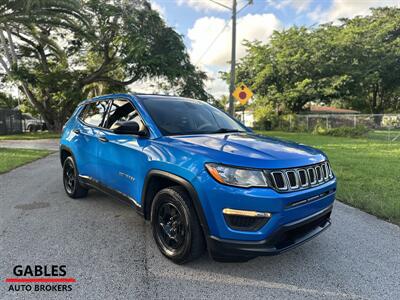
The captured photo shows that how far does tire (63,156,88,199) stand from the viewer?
480cm

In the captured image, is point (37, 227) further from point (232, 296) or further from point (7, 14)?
point (7, 14)

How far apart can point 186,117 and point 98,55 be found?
20.6 m

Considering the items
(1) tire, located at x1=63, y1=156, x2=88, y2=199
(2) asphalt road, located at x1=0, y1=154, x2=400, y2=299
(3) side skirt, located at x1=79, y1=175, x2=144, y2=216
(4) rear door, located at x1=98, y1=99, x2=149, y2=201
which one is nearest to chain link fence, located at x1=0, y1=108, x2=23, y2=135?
(1) tire, located at x1=63, y1=156, x2=88, y2=199

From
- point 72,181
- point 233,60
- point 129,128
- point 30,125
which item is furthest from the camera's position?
point 30,125

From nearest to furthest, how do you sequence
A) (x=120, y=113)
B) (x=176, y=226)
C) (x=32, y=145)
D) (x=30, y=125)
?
(x=176, y=226)
(x=120, y=113)
(x=32, y=145)
(x=30, y=125)

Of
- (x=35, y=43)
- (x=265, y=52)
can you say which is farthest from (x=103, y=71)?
(x=265, y=52)

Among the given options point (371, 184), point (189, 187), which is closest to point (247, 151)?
point (189, 187)

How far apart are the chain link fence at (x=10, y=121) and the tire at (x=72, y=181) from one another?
63.8 ft

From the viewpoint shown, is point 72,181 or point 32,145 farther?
point 32,145

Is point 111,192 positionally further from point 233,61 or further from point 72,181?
point 233,61

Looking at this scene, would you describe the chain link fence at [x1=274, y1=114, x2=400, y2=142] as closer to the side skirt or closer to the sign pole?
the sign pole

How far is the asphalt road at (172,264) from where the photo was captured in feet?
8.07

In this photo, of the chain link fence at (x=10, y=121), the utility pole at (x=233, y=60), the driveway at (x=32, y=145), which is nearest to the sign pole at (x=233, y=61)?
the utility pole at (x=233, y=60)

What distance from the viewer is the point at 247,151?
2609 millimetres
